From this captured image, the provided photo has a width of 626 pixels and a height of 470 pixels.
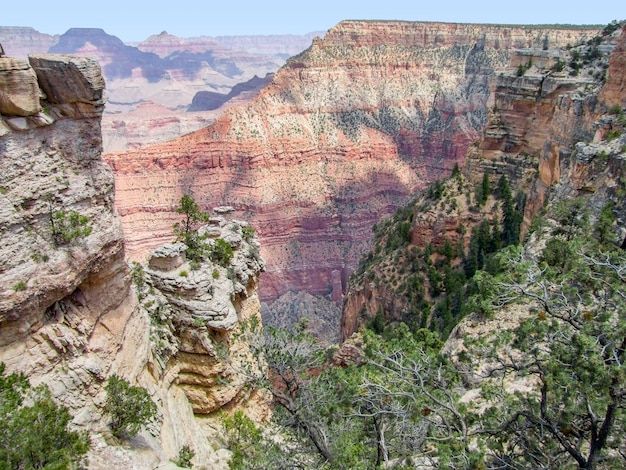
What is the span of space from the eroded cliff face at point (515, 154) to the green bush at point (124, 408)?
28.3 meters

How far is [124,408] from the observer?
49.9ft

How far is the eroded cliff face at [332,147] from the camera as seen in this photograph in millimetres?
91062

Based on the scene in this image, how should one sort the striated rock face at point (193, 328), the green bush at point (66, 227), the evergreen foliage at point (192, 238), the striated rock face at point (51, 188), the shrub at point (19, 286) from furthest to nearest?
the evergreen foliage at point (192, 238) → the striated rock face at point (193, 328) → the green bush at point (66, 227) → the striated rock face at point (51, 188) → the shrub at point (19, 286)

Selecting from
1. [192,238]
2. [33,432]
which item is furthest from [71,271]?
[192,238]

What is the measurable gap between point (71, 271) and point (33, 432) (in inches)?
174

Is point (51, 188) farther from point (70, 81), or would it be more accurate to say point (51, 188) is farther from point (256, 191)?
point (256, 191)

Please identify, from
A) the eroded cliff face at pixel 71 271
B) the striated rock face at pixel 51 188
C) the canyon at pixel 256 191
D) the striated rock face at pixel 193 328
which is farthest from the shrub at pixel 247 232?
the striated rock face at pixel 51 188

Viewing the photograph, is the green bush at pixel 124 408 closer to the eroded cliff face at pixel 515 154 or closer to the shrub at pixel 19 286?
the shrub at pixel 19 286

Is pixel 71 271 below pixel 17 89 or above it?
below

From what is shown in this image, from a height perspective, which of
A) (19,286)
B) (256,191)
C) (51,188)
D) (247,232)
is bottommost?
(256,191)

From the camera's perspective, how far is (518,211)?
47.4m

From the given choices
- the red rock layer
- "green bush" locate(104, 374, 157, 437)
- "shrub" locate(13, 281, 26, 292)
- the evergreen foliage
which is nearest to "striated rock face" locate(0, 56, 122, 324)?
"shrub" locate(13, 281, 26, 292)

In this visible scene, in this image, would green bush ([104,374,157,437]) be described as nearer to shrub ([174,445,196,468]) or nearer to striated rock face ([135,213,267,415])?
shrub ([174,445,196,468])

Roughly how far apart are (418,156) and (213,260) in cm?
9357
